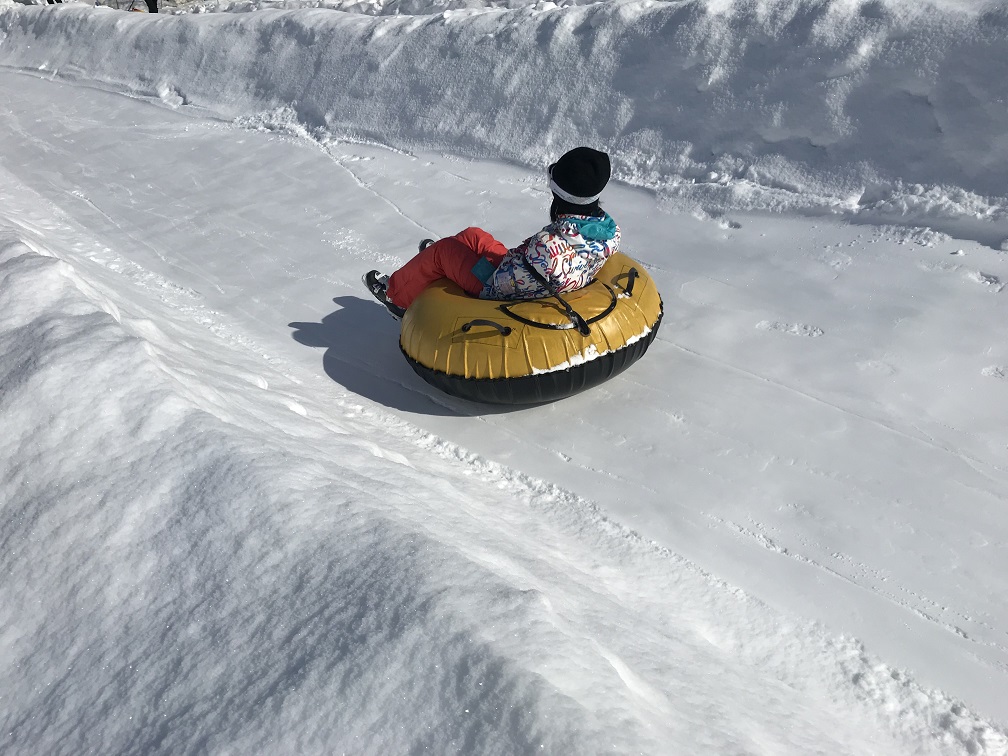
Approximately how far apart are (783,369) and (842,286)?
2.60 ft

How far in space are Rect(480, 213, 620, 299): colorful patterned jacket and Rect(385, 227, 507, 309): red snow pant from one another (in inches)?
8.4

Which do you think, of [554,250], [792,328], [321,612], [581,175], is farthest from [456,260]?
[321,612]

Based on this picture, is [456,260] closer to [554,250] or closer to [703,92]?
[554,250]

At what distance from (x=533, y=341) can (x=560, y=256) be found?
0.42 m

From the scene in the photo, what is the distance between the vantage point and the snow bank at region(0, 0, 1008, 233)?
480 cm

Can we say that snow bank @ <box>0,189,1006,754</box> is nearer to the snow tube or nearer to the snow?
the snow

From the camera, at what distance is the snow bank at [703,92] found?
4797mm

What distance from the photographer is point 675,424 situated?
150 inches

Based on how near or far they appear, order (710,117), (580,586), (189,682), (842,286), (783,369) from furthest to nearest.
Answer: (710,117) → (842,286) → (783,369) → (580,586) → (189,682)

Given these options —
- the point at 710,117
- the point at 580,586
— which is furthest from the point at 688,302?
the point at 580,586

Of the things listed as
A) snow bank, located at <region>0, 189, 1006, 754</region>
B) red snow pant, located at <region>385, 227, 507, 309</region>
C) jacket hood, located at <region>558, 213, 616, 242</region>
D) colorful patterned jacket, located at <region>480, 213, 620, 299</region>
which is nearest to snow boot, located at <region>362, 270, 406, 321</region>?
red snow pant, located at <region>385, 227, 507, 309</region>

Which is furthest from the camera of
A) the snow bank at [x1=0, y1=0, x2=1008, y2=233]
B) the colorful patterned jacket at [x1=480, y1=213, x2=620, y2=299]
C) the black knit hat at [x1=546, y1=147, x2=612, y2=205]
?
the snow bank at [x1=0, y1=0, x2=1008, y2=233]

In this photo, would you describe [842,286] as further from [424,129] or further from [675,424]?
[424,129]

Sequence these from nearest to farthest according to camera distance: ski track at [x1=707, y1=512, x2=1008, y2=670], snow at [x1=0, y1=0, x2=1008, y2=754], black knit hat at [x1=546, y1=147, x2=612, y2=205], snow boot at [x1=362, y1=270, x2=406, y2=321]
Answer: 1. snow at [x1=0, y1=0, x2=1008, y2=754]
2. ski track at [x1=707, y1=512, x2=1008, y2=670]
3. black knit hat at [x1=546, y1=147, x2=612, y2=205]
4. snow boot at [x1=362, y1=270, x2=406, y2=321]
